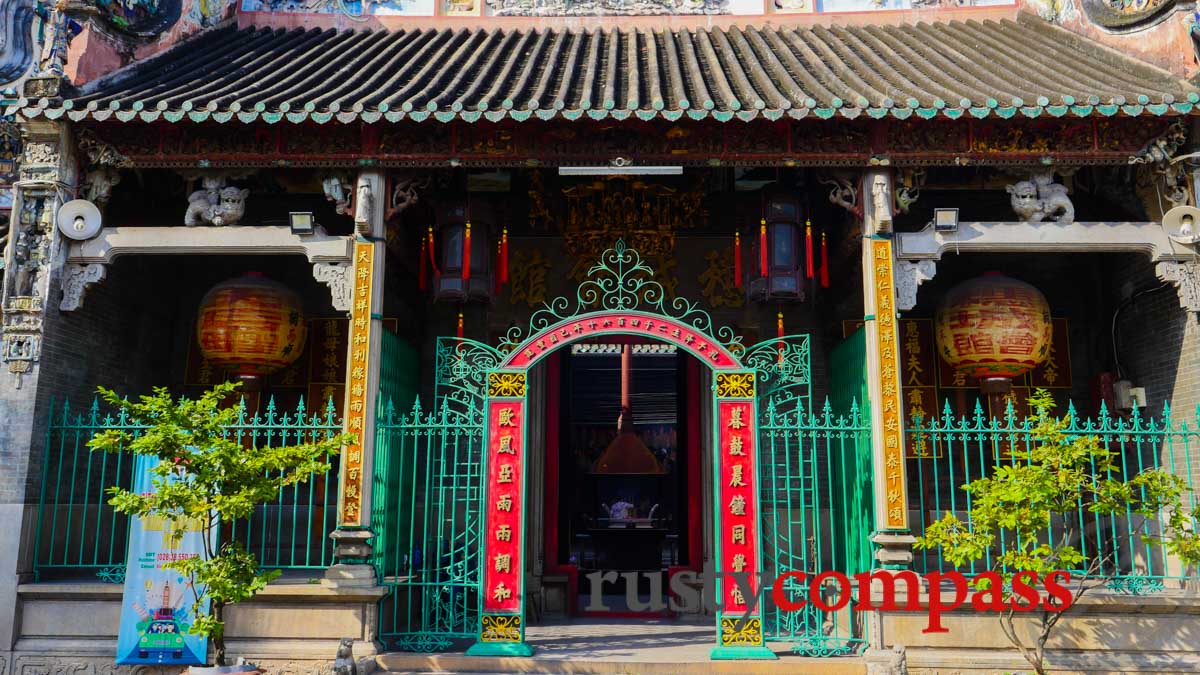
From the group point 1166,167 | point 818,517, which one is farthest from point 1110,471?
point 818,517

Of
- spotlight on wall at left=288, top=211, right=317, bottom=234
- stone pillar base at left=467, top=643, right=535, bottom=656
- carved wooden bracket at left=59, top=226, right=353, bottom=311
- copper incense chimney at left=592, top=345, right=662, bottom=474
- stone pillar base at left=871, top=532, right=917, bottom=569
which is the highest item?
spotlight on wall at left=288, top=211, right=317, bottom=234

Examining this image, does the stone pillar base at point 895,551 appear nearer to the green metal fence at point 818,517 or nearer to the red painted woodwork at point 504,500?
the green metal fence at point 818,517

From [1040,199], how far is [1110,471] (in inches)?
103

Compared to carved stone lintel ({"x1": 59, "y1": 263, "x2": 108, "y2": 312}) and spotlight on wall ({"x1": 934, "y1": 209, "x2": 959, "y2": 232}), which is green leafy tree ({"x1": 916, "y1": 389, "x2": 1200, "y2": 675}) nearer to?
spotlight on wall ({"x1": 934, "y1": 209, "x2": 959, "y2": 232})

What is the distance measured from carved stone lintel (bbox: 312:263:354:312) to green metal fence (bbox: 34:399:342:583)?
909 mm

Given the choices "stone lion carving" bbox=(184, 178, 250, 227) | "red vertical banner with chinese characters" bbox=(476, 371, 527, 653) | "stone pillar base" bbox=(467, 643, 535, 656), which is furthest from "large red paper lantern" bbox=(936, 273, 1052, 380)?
"stone lion carving" bbox=(184, 178, 250, 227)

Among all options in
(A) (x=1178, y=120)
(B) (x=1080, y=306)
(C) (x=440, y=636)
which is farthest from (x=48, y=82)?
(B) (x=1080, y=306)

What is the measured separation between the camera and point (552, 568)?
9781 millimetres

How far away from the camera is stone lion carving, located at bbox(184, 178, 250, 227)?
7883 millimetres

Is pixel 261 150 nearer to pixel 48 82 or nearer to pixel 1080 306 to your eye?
pixel 48 82

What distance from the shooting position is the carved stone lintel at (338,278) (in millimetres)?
7645

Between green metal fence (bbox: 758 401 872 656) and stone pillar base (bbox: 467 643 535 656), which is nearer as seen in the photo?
stone pillar base (bbox: 467 643 535 656)

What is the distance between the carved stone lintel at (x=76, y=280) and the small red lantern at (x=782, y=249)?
5747 mm

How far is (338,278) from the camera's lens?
25.3 feet
